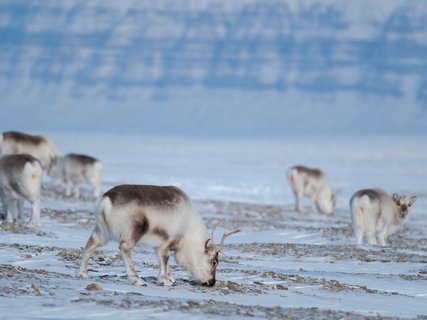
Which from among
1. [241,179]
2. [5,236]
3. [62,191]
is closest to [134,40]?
[241,179]

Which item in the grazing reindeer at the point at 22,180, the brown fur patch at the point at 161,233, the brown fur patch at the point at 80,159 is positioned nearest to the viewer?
the brown fur patch at the point at 161,233

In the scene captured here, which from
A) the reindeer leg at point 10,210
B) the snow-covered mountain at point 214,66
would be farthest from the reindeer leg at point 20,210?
the snow-covered mountain at point 214,66

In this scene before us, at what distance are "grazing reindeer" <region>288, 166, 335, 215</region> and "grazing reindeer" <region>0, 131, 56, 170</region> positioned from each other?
822 cm

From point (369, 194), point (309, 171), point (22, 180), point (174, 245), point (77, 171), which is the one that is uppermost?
point (309, 171)

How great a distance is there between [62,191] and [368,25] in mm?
128987

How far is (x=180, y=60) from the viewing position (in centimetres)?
15638

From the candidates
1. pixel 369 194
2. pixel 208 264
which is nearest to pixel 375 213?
pixel 369 194

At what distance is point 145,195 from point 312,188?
2209 centimetres

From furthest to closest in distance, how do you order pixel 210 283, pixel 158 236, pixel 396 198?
pixel 396 198
pixel 210 283
pixel 158 236

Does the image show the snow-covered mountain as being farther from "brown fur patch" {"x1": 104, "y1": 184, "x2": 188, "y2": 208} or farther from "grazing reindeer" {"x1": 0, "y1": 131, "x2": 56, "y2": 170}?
"brown fur patch" {"x1": 104, "y1": 184, "x2": 188, "y2": 208}

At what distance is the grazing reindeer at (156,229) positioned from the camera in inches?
500

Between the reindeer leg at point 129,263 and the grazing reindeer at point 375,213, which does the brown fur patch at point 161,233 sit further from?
the grazing reindeer at point 375,213

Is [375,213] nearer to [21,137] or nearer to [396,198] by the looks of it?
[396,198]

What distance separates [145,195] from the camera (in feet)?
42.5
